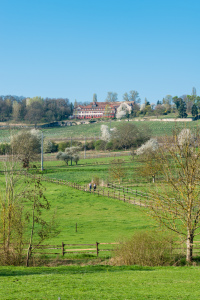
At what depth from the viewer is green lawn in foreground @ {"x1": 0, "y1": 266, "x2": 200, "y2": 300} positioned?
44.4 ft

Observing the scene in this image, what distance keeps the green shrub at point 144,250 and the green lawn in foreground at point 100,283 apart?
1.15m

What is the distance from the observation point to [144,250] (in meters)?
19.9

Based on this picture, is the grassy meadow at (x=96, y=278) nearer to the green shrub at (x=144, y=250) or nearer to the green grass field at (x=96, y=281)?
the green grass field at (x=96, y=281)

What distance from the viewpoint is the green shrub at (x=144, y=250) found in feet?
64.9

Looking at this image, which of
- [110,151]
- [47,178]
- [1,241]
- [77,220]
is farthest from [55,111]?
[1,241]

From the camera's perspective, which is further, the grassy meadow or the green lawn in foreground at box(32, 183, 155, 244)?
the green lawn in foreground at box(32, 183, 155, 244)

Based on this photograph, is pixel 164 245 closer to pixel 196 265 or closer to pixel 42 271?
pixel 196 265

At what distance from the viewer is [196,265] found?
20.4 meters

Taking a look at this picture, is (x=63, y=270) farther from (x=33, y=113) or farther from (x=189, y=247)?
(x=33, y=113)

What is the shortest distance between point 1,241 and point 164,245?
8.83 metres

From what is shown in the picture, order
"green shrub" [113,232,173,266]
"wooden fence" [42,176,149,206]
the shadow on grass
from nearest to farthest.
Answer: the shadow on grass
"green shrub" [113,232,173,266]
"wooden fence" [42,176,149,206]

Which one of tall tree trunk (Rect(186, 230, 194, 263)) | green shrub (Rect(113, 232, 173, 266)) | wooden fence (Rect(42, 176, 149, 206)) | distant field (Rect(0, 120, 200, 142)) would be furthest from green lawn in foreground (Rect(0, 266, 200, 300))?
distant field (Rect(0, 120, 200, 142))

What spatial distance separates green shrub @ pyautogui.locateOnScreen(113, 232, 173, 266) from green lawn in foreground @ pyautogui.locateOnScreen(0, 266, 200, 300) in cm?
115

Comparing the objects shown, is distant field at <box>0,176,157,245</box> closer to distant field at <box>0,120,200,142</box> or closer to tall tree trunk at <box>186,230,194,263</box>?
tall tree trunk at <box>186,230,194,263</box>
